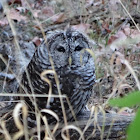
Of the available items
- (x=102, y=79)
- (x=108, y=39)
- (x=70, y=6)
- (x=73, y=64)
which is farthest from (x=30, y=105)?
(x=70, y=6)

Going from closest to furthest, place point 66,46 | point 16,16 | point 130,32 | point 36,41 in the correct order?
point 66,46
point 36,41
point 130,32
point 16,16

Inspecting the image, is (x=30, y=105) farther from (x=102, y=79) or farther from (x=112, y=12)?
(x=112, y=12)

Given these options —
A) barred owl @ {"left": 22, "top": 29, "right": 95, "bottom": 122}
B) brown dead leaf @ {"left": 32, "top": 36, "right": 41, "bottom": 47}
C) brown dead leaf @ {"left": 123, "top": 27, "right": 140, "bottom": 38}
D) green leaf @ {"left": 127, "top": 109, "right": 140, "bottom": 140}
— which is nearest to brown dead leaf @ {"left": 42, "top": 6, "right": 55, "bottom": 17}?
brown dead leaf @ {"left": 32, "top": 36, "right": 41, "bottom": 47}

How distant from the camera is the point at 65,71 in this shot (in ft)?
8.63

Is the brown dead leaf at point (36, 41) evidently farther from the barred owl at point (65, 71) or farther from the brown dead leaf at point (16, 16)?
the barred owl at point (65, 71)

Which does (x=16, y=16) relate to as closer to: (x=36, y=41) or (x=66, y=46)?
(x=36, y=41)

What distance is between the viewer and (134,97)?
3.43 ft

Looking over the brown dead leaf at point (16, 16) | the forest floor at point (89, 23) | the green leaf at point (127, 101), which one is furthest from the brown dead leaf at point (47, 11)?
the green leaf at point (127, 101)

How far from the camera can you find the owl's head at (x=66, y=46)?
8.21 ft

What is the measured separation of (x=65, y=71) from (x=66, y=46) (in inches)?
9.2

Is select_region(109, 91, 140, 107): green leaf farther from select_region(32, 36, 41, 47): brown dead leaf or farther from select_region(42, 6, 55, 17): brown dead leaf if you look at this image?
select_region(42, 6, 55, 17): brown dead leaf

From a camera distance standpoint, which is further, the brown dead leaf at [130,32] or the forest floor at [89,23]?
the brown dead leaf at [130,32]

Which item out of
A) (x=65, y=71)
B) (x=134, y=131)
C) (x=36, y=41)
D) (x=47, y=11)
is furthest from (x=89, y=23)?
(x=134, y=131)

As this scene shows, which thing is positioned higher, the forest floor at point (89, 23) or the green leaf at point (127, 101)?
the forest floor at point (89, 23)
